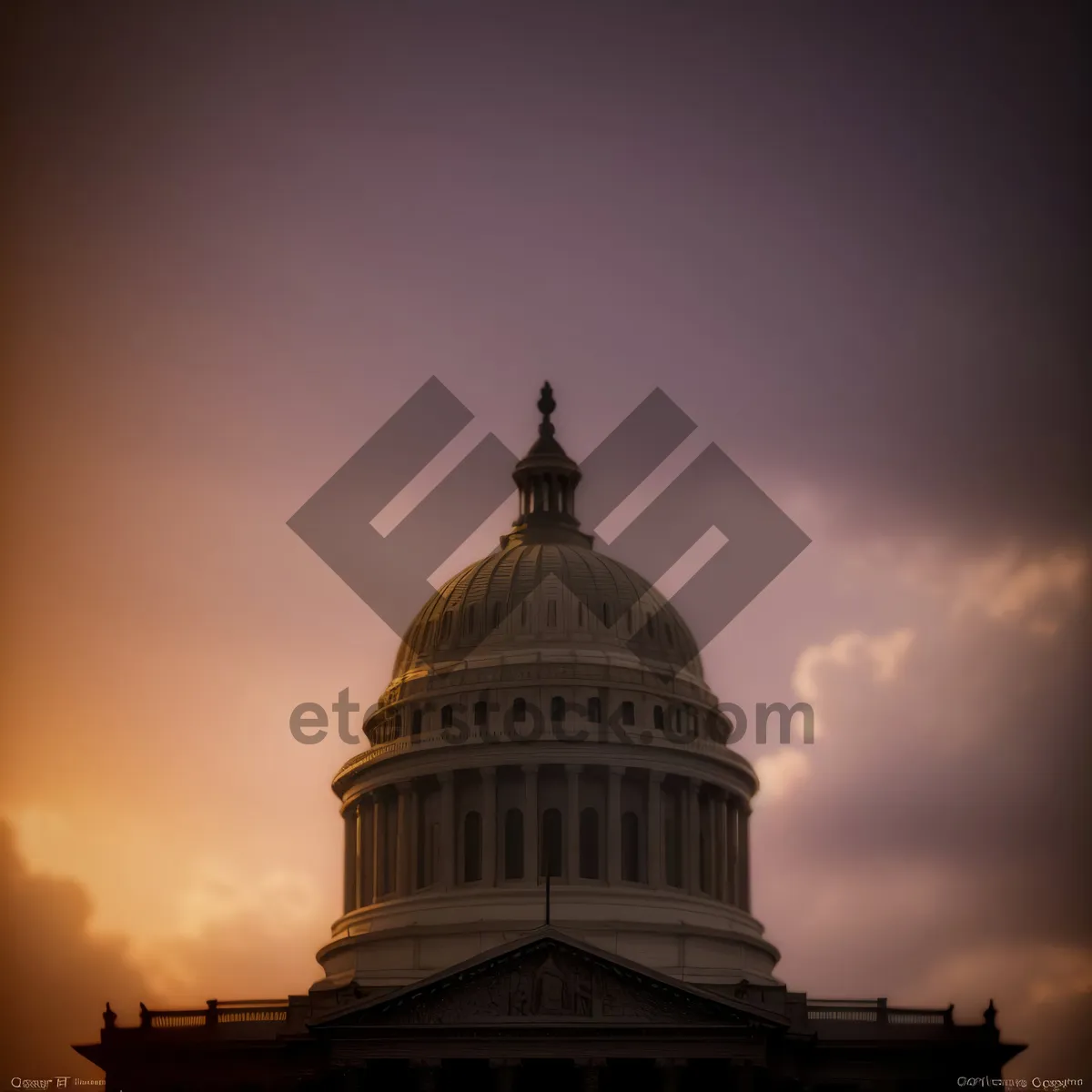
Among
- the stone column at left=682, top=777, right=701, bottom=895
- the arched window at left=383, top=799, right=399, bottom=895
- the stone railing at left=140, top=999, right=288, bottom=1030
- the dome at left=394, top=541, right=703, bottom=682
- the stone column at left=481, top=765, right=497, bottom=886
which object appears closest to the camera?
the stone railing at left=140, top=999, right=288, bottom=1030

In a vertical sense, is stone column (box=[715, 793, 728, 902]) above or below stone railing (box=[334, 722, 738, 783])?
below

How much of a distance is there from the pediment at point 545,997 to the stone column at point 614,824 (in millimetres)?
15070

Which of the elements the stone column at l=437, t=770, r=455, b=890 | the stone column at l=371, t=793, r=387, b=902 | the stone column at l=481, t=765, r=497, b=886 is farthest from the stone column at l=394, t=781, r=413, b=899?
the stone column at l=481, t=765, r=497, b=886

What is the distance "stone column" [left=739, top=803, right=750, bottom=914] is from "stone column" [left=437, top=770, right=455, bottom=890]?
1417 cm

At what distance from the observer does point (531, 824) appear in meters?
103

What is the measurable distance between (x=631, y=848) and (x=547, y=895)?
16020 millimetres

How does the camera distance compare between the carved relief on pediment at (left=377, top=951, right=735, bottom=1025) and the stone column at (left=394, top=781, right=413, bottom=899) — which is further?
the stone column at (left=394, top=781, right=413, bottom=899)

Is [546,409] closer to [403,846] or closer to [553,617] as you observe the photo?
[553,617]

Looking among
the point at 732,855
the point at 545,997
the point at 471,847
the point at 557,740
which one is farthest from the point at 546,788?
the point at 545,997

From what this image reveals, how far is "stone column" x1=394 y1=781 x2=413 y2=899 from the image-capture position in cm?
10481

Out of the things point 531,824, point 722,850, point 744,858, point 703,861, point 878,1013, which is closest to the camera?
point 878,1013

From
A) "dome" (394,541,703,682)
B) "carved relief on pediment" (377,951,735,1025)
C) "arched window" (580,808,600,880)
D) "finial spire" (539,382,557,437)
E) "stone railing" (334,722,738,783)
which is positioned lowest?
"carved relief on pediment" (377,951,735,1025)

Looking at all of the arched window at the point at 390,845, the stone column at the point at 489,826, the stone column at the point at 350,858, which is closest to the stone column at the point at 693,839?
the stone column at the point at 489,826

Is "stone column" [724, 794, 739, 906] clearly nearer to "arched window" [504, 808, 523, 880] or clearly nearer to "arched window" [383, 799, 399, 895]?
"arched window" [504, 808, 523, 880]
